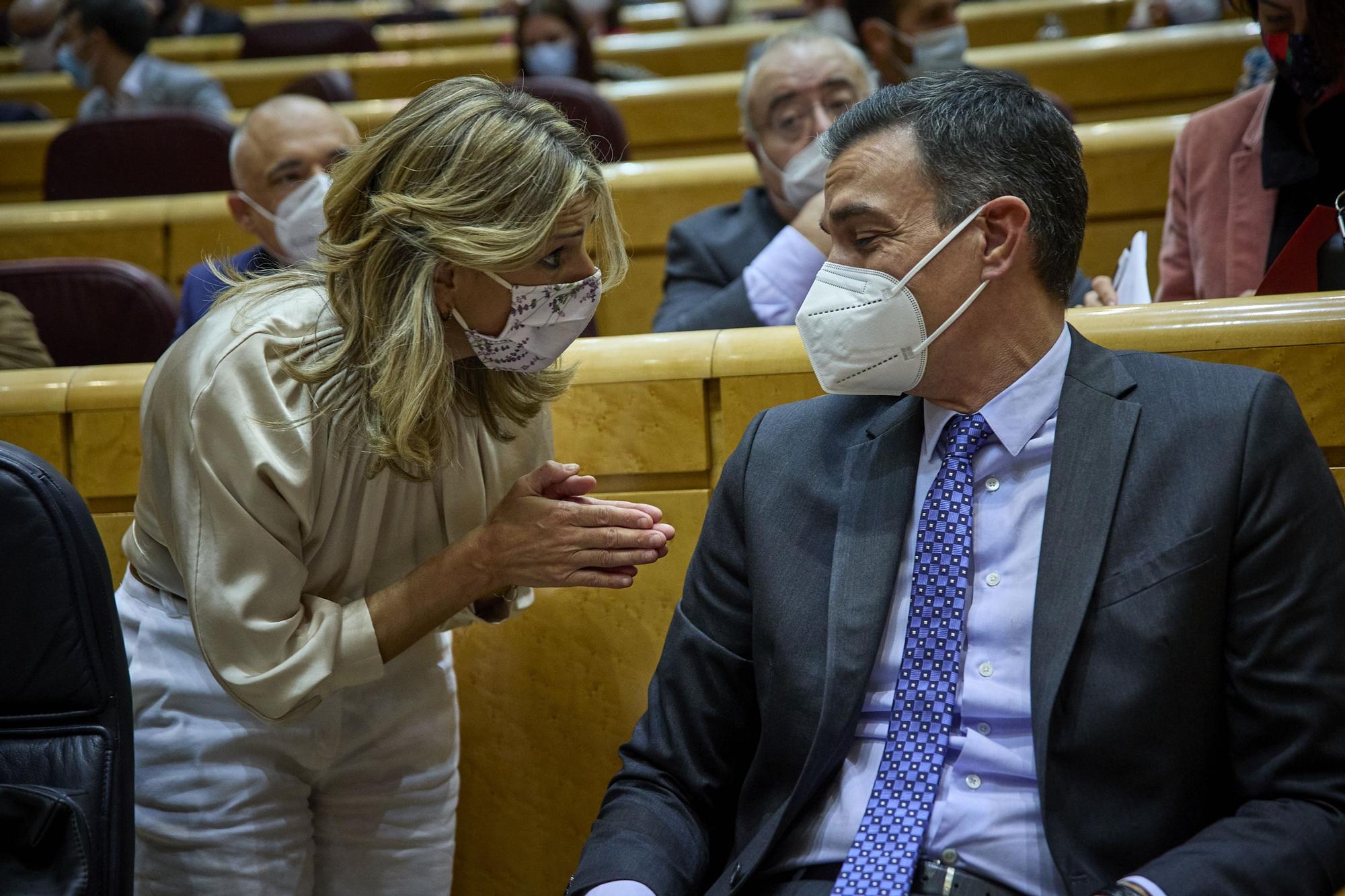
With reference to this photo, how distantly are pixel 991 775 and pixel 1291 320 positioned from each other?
0.72 m

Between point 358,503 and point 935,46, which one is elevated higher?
point 935,46

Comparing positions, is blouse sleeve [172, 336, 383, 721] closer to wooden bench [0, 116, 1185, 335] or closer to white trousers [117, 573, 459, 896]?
white trousers [117, 573, 459, 896]

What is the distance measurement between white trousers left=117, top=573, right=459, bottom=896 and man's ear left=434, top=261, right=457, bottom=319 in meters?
0.47

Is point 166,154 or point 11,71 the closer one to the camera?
point 166,154

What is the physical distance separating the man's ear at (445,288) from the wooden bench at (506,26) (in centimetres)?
460

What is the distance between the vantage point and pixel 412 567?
5.38 ft

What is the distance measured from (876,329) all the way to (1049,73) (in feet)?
11.2

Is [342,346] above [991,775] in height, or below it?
above

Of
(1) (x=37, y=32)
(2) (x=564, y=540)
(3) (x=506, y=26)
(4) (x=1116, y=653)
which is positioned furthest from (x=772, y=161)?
(1) (x=37, y=32)

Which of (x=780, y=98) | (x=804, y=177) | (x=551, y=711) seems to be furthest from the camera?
(x=780, y=98)

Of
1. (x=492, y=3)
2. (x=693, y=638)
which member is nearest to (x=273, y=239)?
(x=693, y=638)

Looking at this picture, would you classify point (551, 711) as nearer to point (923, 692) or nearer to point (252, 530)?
point (252, 530)

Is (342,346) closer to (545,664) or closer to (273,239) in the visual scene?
(545,664)

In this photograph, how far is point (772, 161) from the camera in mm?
2871
